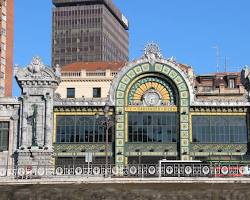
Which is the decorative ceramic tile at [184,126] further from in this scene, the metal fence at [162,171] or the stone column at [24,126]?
the stone column at [24,126]

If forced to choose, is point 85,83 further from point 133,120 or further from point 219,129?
point 219,129

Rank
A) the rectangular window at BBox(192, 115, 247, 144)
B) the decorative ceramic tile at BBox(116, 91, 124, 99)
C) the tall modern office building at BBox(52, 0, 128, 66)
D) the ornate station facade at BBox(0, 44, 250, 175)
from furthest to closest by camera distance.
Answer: the tall modern office building at BBox(52, 0, 128, 66), the decorative ceramic tile at BBox(116, 91, 124, 99), the rectangular window at BBox(192, 115, 247, 144), the ornate station facade at BBox(0, 44, 250, 175)

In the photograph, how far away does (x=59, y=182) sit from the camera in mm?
47094

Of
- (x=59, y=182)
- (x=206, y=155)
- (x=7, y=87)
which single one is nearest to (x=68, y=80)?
(x=7, y=87)

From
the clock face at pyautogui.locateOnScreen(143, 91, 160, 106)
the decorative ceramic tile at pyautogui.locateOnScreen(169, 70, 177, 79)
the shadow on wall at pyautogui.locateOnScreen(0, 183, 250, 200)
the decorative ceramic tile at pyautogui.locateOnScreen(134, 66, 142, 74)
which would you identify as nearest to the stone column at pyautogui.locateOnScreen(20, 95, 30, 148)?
the decorative ceramic tile at pyautogui.locateOnScreen(134, 66, 142, 74)

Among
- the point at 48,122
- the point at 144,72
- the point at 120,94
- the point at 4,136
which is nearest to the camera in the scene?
the point at 48,122

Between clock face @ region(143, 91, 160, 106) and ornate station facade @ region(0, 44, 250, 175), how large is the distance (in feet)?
0.40

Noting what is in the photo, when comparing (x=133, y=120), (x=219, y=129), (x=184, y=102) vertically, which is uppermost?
(x=184, y=102)

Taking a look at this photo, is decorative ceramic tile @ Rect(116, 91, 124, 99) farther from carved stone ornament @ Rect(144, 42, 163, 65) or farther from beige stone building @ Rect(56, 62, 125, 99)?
beige stone building @ Rect(56, 62, 125, 99)

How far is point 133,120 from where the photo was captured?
66.6 metres

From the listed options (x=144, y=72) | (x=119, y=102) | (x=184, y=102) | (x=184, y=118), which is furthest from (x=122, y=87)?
(x=184, y=118)

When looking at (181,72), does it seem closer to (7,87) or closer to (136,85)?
(136,85)

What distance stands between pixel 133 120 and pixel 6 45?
53987mm

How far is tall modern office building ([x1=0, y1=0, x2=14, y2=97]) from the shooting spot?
109938mm
